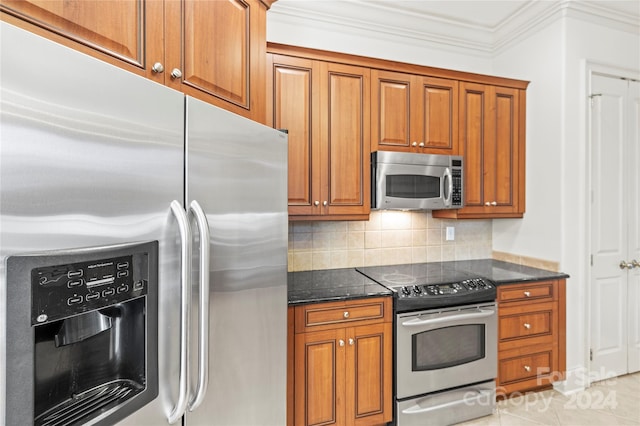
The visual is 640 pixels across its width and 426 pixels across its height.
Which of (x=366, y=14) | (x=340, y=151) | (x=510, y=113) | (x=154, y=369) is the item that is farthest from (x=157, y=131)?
(x=510, y=113)

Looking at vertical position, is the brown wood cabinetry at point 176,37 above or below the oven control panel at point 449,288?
above

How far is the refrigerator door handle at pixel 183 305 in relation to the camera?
83cm

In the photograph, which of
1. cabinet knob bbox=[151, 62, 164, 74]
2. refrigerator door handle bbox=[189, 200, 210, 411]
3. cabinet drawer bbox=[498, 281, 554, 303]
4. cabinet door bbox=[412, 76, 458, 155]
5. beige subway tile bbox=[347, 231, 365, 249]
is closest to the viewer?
refrigerator door handle bbox=[189, 200, 210, 411]

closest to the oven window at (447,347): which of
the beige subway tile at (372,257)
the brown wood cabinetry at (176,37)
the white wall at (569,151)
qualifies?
the beige subway tile at (372,257)

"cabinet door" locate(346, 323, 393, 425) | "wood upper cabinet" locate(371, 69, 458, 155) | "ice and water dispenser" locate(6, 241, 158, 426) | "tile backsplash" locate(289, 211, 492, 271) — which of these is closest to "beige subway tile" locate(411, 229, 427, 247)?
"tile backsplash" locate(289, 211, 492, 271)

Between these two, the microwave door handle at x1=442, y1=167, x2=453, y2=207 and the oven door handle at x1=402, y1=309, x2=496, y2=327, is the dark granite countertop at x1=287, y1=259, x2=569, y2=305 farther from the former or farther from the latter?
the microwave door handle at x1=442, y1=167, x2=453, y2=207

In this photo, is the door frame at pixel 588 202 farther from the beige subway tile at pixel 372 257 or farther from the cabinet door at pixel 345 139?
the cabinet door at pixel 345 139

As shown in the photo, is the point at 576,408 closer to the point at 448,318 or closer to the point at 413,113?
the point at 448,318

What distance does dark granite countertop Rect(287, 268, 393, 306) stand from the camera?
75.9 inches

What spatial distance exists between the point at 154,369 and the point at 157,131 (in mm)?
584

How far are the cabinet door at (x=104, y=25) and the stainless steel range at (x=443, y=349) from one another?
1752 mm

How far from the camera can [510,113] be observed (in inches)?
108

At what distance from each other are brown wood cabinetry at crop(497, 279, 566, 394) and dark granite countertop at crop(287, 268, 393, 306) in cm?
98

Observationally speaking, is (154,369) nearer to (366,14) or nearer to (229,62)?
(229,62)
